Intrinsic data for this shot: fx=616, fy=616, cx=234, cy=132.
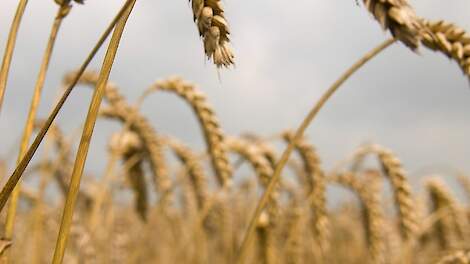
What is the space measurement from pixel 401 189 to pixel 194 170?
0.90 m

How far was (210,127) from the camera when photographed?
1.68 m

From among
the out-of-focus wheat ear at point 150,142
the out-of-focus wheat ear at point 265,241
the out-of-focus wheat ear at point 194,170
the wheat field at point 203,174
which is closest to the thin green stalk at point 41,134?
the wheat field at point 203,174

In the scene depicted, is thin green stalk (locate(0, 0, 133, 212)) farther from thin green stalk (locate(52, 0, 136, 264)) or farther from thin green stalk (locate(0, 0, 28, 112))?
thin green stalk (locate(0, 0, 28, 112))

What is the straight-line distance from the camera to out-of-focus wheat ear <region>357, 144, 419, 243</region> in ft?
6.72

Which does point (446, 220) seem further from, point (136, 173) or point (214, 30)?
point (214, 30)

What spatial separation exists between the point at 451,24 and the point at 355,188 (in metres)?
1.71

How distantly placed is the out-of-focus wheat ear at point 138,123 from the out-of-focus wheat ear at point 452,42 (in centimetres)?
134

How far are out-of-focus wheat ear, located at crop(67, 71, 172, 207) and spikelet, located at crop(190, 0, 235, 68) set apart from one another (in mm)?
1612

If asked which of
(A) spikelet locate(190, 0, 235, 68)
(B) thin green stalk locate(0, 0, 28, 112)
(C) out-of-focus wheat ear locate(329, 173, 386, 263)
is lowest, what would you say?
(C) out-of-focus wheat ear locate(329, 173, 386, 263)

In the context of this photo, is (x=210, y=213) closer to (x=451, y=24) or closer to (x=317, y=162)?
(x=317, y=162)

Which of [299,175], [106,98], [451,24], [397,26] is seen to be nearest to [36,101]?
[397,26]

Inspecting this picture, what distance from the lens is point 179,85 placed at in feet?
6.50

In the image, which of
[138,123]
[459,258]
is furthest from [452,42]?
[138,123]

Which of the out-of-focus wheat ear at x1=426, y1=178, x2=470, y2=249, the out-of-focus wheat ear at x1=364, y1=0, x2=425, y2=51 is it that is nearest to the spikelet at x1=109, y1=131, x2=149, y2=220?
the out-of-focus wheat ear at x1=426, y1=178, x2=470, y2=249
